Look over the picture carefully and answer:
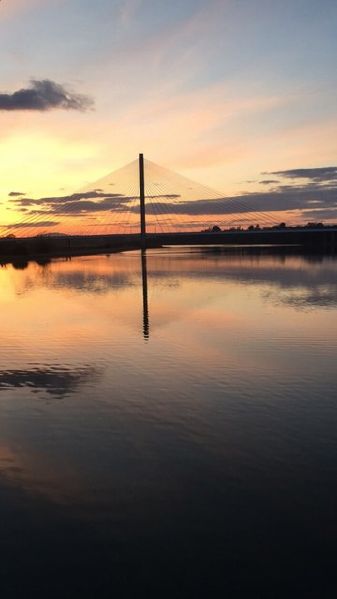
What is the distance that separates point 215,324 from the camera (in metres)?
18.5

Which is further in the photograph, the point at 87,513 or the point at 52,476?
the point at 52,476

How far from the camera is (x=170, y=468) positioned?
6.91m

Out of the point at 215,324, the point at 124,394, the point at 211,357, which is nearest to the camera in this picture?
the point at 124,394

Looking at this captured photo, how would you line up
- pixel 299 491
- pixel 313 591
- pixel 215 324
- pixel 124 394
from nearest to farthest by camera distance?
pixel 313 591 → pixel 299 491 → pixel 124 394 → pixel 215 324

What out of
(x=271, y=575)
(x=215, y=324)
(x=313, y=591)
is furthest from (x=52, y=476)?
(x=215, y=324)

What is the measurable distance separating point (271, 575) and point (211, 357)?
841 cm

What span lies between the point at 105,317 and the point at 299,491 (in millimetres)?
15221

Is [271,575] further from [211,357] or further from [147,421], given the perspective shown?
[211,357]

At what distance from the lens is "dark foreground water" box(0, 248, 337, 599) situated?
4926 millimetres

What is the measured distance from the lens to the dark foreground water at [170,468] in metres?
4.93

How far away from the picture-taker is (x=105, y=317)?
2072cm

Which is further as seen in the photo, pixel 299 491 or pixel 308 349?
pixel 308 349

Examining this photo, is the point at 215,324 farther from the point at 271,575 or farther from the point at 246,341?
the point at 271,575

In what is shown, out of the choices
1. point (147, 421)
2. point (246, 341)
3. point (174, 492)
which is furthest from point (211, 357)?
point (174, 492)
